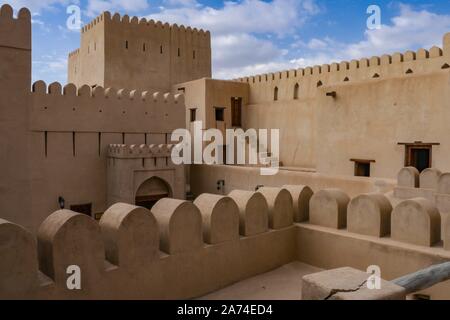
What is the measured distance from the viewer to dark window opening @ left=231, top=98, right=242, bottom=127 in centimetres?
2031

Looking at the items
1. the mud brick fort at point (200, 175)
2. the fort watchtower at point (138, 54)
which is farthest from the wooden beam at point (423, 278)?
the fort watchtower at point (138, 54)

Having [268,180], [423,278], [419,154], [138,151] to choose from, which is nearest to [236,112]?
[268,180]

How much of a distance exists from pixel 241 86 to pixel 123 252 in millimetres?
18047

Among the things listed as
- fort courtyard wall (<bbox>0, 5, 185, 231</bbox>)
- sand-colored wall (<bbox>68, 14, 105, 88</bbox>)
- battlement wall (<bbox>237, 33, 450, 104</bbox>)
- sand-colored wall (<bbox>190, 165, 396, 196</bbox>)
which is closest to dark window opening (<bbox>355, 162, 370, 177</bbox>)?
sand-colored wall (<bbox>190, 165, 396, 196</bbox>)

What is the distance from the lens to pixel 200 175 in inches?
616

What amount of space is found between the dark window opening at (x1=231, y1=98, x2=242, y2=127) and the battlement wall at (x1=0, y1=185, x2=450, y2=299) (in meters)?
15.1

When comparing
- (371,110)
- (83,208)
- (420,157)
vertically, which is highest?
(371,110)

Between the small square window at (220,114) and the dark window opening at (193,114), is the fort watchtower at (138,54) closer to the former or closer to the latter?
the dark window opening at (193,114)

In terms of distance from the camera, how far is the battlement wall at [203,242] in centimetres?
312

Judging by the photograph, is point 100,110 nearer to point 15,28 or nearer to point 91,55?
point 15,28

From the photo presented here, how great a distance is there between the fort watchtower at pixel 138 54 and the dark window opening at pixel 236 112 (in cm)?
322

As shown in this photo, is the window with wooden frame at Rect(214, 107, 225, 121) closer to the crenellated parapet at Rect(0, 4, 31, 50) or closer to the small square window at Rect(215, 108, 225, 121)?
the small square window at Rect(215, 108, 225, 121)

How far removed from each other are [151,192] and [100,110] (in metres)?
3.04
